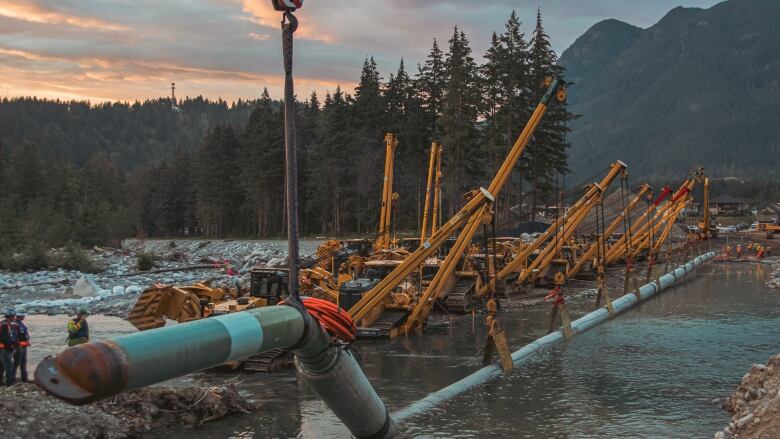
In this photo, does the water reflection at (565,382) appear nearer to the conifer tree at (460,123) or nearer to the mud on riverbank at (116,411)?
the mud on riverbank at (116,411)

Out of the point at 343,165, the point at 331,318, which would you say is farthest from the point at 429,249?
the point at 343,165

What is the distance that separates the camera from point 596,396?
1873 centimetres

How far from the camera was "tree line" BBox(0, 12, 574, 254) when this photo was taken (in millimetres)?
69188

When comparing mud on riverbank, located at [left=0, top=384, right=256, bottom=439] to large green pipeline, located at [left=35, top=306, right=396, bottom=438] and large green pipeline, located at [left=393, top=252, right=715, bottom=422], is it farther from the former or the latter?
large green pipeline, located at [left=35, top=306, right=396, bottom=438]

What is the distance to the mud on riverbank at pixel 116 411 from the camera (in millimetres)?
12875

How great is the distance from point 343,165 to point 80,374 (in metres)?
80.7

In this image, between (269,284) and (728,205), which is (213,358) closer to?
(269,284)

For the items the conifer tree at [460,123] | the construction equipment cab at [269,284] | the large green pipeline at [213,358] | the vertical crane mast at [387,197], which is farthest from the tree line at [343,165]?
the large green pipeline at [213,358]

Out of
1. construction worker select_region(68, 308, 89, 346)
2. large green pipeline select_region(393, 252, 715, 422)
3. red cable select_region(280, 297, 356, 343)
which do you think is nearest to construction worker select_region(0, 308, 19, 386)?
construction worker select_region(68, 308, 89, 346)

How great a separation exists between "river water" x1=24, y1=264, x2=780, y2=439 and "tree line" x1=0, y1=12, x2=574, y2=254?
115ft

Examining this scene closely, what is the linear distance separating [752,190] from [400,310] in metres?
179

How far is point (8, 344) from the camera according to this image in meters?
16.6

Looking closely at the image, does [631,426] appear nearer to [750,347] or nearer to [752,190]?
[750,347]

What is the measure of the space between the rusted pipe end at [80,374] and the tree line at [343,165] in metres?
55.4
